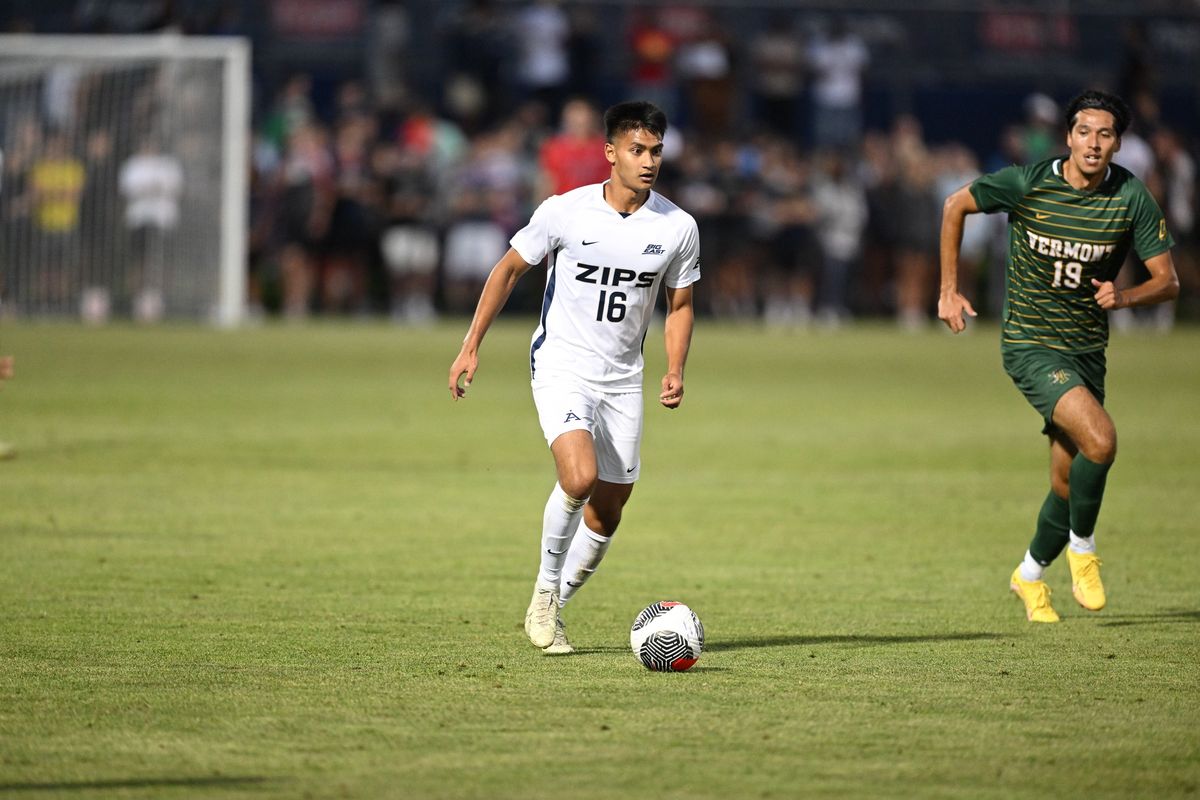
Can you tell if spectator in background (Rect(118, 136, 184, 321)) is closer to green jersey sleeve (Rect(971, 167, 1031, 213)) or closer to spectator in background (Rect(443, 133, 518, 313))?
spectator in background (Rect(443, 133, 518, 313))

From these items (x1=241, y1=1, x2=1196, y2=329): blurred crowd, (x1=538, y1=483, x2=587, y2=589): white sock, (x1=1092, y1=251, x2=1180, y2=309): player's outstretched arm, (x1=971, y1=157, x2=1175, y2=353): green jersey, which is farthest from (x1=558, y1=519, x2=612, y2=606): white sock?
(x1=241, y1=1, x2=1196, y2=329): blurred crowd

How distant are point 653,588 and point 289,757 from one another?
3.91 m

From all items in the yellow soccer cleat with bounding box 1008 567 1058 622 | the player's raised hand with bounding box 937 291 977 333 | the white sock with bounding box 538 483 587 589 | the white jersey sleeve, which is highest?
the white jersey sleeve

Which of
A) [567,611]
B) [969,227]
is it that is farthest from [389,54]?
[567,611]

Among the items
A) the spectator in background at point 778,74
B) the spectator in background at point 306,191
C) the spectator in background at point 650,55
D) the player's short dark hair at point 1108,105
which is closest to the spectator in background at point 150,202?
the spectator in background at point 306,191

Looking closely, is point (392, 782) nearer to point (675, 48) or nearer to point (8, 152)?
point (8, 152)

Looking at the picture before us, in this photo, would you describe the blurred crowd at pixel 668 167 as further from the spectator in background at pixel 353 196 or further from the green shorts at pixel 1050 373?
the green shorts at pixel 1050 373

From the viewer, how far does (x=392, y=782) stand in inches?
219

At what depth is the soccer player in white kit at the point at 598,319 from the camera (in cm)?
777

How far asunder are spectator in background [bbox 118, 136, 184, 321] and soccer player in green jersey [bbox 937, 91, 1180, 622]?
18.9 m

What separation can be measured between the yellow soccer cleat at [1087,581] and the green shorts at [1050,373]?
0.62 m

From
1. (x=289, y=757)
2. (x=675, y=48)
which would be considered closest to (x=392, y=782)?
(x=289, y=757)

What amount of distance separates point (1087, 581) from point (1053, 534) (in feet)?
0.85

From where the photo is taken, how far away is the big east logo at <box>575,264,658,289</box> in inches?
309
